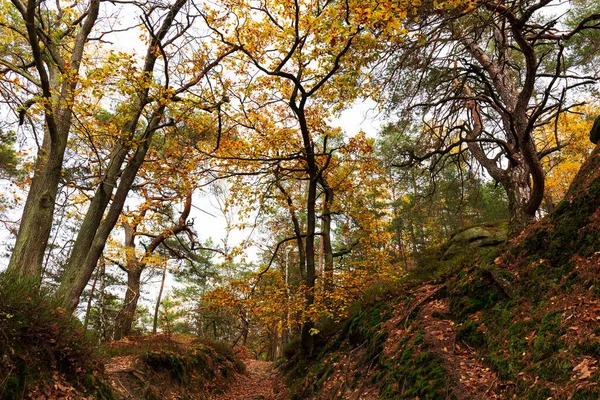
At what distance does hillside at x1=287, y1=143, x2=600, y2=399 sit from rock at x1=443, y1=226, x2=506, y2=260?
2669 mm

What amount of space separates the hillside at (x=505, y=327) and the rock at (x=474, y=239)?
2669 millimetres

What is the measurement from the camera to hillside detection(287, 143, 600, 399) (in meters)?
3.12

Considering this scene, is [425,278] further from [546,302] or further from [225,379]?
[225,379]

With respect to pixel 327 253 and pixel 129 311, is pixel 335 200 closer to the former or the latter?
pixel 327 253

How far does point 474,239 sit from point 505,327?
5.76m

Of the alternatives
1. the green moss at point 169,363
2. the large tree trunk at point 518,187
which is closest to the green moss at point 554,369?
the large tree trunk at point 518,187

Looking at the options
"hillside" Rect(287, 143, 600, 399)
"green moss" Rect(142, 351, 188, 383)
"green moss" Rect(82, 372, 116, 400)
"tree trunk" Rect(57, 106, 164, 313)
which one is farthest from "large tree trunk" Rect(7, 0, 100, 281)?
"hillside" Rect(287, 143, 600, 399)

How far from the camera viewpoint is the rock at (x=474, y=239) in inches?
347

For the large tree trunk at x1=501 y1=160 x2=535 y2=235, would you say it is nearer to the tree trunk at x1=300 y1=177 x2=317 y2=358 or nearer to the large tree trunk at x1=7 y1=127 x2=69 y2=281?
the tree trunk at x1=300 y1=177 x2=317 y2=358

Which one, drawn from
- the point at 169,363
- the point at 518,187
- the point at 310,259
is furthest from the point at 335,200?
the point at 169,363

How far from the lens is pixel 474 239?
9250 mm

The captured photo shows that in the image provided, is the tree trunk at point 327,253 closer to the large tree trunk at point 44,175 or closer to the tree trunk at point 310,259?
the tree trunk at point 310,259

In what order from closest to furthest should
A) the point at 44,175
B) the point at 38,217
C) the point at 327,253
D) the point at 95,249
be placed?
the point at 38,217
the point at 44,175
the point at 95,249
the point at 327,253

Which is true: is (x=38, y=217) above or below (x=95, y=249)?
above
